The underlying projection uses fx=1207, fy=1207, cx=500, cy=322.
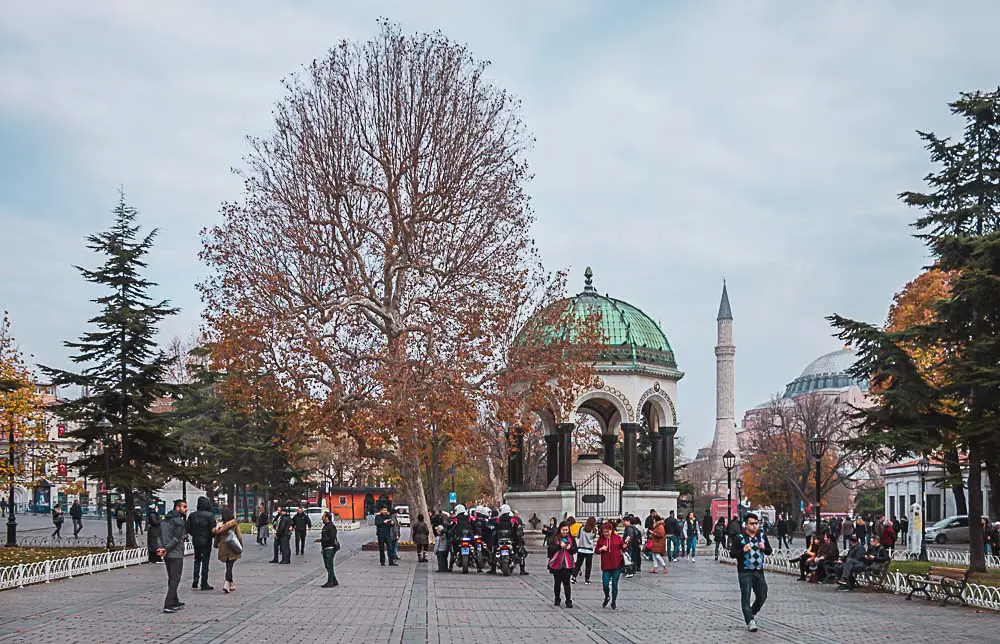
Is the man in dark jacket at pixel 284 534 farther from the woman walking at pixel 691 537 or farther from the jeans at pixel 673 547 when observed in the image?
the woman walking at pixel 691 537

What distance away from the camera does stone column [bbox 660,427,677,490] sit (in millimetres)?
41797

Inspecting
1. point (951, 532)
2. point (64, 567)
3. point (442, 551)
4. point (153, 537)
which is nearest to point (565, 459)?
point (442, 551)

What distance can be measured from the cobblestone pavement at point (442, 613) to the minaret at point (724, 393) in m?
93.3

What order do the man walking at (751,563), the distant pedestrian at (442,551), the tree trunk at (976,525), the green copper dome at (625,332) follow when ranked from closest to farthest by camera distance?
the man walking at (751,563) < the tree trunk at (976,525) < the distant pedestrian at (442,551) < the green copper dome at (625,332)

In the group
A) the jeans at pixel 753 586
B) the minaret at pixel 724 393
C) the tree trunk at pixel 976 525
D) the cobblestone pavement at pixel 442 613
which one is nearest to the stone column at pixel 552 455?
the cobblestone pavement at pixel 442 613

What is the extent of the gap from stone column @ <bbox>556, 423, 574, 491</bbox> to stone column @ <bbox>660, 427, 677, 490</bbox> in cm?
354

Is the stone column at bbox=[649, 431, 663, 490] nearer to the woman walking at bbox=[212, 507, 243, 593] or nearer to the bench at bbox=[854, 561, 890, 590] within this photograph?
the bench at bbox=[854, 561, 890, 590]

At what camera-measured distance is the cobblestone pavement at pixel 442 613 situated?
48.3ft

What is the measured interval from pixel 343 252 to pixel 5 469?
11149mm

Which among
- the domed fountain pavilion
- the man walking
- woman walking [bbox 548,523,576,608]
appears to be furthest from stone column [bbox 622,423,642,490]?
the man walking

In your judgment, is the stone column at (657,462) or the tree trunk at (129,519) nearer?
the tree trunk at (129,519)

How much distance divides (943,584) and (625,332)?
75.0ft

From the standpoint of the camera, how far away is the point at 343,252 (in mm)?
36156

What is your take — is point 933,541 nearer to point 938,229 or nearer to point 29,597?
point 938,229
